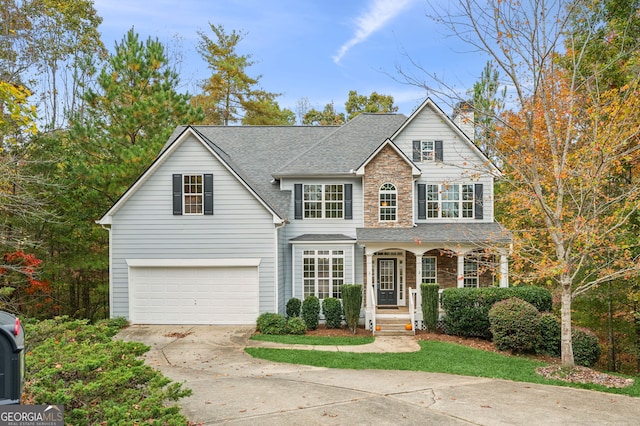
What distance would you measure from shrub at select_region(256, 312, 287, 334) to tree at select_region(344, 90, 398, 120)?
76.7ft

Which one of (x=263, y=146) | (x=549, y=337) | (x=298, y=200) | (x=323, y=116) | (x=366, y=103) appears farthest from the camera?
(x=323, y=116)

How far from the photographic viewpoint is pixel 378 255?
17656 millimetres

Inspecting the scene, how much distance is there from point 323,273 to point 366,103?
71.1 feet

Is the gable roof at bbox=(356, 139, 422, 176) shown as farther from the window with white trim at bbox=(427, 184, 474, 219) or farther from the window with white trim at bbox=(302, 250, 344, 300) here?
the window with white trim at bbox=(302, 250, 344, 300)

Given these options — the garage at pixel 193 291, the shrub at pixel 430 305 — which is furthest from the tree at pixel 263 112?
the shrub at pixel 430 305

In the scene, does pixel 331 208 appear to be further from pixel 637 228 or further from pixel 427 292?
pixel 637 228

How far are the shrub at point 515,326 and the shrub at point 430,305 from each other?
228 centimetres

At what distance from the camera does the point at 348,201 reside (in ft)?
56.6

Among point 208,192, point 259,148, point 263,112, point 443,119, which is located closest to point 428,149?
point 443,119

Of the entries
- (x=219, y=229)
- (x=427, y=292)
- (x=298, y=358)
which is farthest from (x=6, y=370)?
(x=427, y=292)

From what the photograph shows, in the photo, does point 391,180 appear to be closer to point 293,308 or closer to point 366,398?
point 293,308

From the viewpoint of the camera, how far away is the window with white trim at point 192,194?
15.3 meters

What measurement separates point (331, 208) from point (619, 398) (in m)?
11.1

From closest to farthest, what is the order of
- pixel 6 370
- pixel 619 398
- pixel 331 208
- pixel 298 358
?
pixel 6 370
pixel 619 398
pixel 298 358
pixel 331 208
